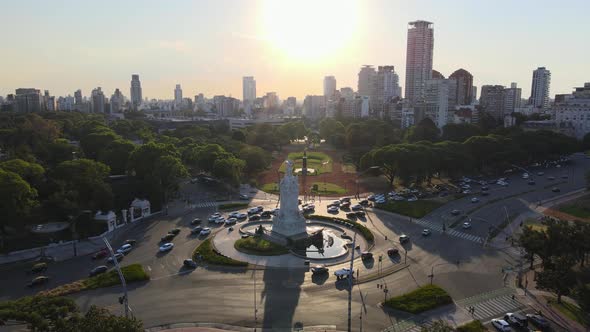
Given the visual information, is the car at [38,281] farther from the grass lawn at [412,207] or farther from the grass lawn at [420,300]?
the grass lawn at [412,207]

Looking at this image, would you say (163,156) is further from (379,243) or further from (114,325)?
(114,325)

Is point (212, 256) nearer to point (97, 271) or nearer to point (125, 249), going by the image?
point (125, 249)

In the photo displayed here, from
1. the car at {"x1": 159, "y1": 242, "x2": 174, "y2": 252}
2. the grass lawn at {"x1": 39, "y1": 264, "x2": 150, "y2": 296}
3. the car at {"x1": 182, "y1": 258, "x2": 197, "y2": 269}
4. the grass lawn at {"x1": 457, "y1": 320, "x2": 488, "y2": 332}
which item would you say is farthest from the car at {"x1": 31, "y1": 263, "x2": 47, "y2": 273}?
the grass lawn at {"x1": 457, "y1": 320, "x2": 488, "y2": 332}

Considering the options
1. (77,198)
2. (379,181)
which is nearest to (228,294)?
(77,198)

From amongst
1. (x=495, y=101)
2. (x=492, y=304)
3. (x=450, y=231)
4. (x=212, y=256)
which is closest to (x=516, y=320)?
(x=492, y=304)

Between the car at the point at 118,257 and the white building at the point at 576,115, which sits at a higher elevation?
the white building at the point at 576,115

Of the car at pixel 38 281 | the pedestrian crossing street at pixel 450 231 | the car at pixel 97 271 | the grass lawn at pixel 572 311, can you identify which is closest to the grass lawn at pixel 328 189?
the pedestrian crossing street at pixel 450 231

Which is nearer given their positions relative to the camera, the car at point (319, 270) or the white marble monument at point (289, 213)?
the car at point (319, 270)
